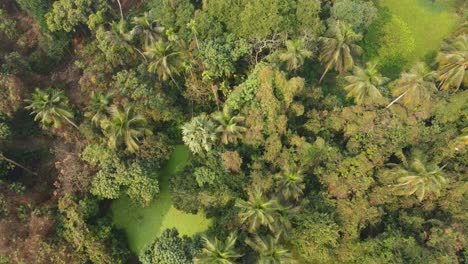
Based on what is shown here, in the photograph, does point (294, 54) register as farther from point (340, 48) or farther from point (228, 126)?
point (228, 126)

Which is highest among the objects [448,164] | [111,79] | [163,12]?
[163,12]

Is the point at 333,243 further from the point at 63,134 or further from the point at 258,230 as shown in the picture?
the point at 63,134

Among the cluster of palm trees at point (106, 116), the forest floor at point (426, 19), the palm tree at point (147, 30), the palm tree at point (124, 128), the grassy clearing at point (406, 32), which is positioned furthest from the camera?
the forest floor at point (426, 19)

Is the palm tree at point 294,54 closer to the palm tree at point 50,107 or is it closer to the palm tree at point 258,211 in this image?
the palm tree at point 258,211

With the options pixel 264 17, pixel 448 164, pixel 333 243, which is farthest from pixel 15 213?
pixel 448 164

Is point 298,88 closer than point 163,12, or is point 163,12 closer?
point 298,88

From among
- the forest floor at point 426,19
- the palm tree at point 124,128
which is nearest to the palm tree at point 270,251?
the palm tree at point 124,128

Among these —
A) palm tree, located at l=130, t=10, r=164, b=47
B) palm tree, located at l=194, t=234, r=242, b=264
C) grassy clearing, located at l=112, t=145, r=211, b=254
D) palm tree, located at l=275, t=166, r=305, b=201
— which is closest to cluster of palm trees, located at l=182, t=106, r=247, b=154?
palm tree, located at l=275, t=166, r=305, b=201
